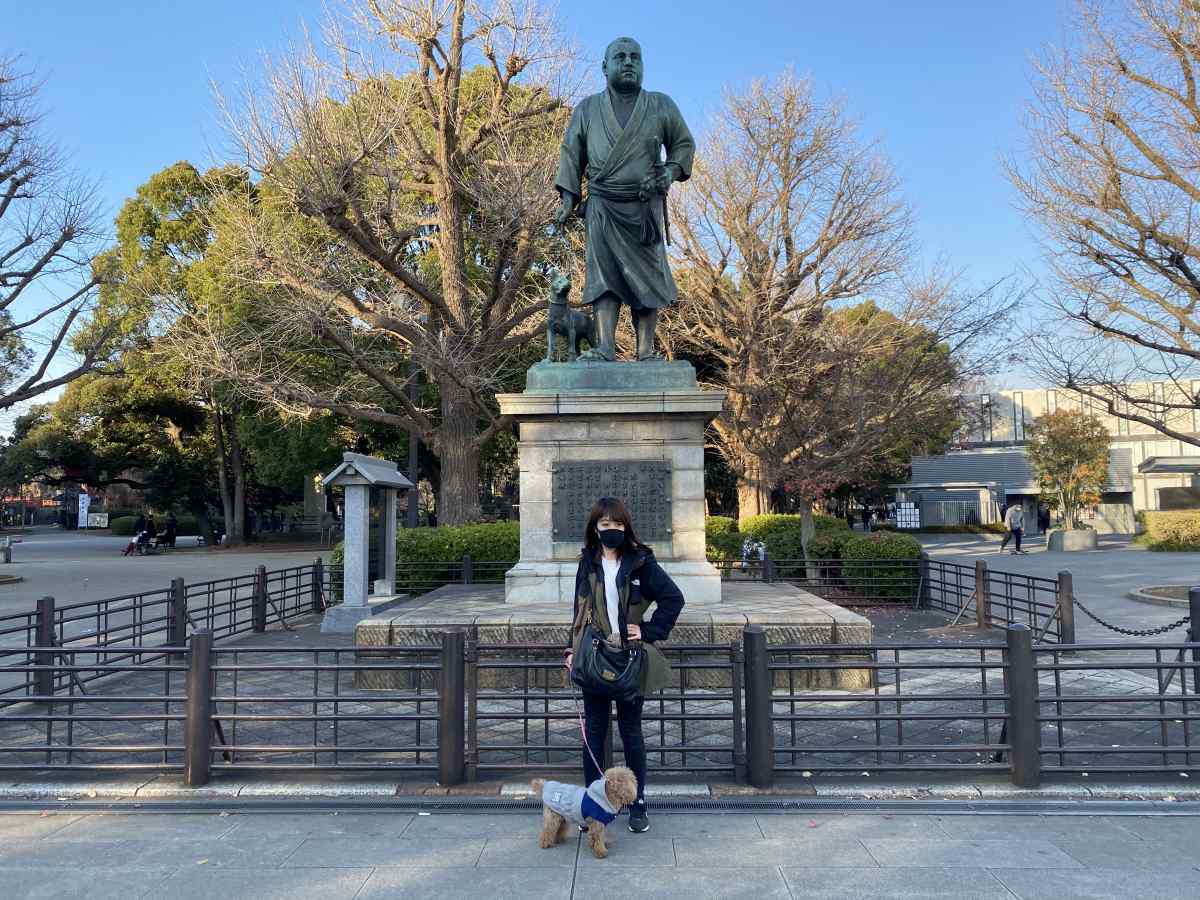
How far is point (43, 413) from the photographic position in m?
46.5

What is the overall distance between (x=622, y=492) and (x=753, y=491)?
49.6 ft

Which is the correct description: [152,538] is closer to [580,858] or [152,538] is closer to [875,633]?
[875,633]

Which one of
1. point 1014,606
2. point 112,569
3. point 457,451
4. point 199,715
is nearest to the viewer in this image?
point 199,715

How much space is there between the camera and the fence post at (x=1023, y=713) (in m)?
5.35

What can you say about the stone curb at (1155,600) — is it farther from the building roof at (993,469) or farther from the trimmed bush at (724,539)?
the building roof at (993,469)

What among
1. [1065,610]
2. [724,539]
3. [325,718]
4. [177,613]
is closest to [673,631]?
[325,718]

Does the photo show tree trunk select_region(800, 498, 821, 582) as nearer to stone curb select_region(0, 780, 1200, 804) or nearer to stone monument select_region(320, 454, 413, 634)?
stone monument select_region(320, 454, 413, 634)

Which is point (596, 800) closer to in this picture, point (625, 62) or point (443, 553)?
point (625, 62)

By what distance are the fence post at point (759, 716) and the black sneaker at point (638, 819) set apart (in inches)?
37.9

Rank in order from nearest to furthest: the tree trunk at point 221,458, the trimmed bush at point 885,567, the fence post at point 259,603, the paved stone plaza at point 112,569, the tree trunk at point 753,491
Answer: the fence post at point 259,603 < the trimmed bush at point 885,567 < the paved stone plaza at point 112,569 < the tree trunk at point 753,491 < the tree trunk at point 221,458

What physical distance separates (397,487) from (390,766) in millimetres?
8687

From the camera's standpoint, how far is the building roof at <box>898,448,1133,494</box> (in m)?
50.1

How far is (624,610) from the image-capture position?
4.67 meters

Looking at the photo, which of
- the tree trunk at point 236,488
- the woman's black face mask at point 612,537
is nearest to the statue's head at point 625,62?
the woman's black face mask at point 612,537
